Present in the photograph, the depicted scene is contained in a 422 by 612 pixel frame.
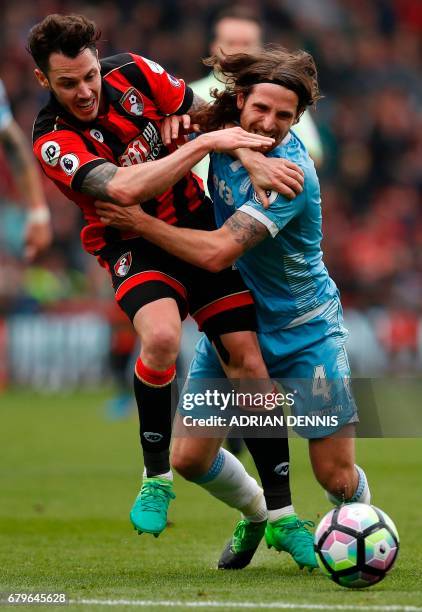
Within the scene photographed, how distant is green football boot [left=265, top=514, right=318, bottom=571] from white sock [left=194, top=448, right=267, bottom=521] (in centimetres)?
15

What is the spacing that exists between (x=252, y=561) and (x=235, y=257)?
165 centimetres

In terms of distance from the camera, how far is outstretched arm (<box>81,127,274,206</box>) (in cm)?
536

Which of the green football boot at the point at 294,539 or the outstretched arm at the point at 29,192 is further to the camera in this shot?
the outstretched arm at the point at 29,192

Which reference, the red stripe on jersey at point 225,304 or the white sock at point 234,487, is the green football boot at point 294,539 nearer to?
the white sock at point 234,487

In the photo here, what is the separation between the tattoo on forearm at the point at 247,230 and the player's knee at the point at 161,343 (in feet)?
1.60

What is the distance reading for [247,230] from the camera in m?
5.43

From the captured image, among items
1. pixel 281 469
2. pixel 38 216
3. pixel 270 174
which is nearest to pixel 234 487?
pixel 281 469

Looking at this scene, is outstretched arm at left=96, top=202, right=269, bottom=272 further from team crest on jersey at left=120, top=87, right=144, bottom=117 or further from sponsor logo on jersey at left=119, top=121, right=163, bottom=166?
team crest on jersey at left=120, top=87, right=144, bottom=117

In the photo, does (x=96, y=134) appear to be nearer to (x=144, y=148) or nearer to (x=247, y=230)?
(x=144, y=148)

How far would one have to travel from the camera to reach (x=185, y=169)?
5.39 metres

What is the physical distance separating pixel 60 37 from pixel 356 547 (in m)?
2.54

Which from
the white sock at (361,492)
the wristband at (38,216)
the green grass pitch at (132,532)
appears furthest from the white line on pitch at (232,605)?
the wristband at (38,216)

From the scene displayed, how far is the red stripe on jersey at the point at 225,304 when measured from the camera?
18.8 feet

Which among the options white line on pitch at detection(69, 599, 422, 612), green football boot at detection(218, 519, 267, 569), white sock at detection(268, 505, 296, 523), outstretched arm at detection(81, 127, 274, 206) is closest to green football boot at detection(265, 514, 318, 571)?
white sock at detection(268, 505, 296, 523)
